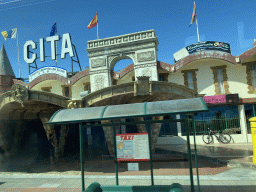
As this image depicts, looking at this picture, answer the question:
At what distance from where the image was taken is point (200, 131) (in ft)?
61.5

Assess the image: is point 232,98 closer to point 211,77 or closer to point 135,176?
point 211,77

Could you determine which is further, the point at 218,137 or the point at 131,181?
the point at 218,137

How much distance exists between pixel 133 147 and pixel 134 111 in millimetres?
1236

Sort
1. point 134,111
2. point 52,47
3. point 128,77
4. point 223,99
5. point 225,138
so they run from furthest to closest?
point 52,47, point 128,77, point 223,99, point 225,138, point 134,111

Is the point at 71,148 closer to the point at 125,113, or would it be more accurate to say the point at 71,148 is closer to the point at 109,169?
the point at 109,169

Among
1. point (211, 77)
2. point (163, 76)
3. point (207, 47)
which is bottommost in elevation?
point (211, 77)

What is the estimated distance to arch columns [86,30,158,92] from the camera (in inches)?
746

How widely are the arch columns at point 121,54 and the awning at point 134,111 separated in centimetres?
1265

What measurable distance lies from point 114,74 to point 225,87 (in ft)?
36.2

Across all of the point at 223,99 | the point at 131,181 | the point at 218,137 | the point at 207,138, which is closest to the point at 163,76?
the point at 223,99

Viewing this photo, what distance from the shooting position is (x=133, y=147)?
626cm

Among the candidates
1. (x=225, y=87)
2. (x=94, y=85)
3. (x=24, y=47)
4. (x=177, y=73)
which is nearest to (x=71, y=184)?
(x=94, y=85)

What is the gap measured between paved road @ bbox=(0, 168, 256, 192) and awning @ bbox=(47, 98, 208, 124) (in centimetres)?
311

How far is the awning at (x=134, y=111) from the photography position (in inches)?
220
